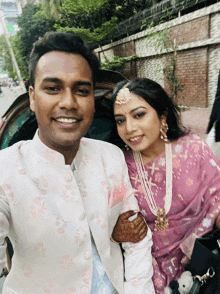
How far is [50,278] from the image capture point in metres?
1.03

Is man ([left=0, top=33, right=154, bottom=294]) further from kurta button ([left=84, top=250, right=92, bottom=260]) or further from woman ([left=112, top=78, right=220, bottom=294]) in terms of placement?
woman ([left=112, top=78, right=220, bottom=294])

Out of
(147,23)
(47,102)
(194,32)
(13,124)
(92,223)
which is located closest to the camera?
(47,102)

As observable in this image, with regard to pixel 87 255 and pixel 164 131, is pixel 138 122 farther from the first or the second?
pixel 87 255

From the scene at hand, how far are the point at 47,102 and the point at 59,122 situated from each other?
111 mm

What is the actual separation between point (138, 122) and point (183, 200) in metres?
0.66

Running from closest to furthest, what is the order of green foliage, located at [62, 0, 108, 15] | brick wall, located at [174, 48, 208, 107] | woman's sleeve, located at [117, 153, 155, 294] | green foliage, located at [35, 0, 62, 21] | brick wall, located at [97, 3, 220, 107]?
woman's sleeve, located at [117, 153, 155, 294]
brick wall, located at [97, 3, 220, 107]
brick wall, located at [174, 48, 208, 107]
green foliage, located at [62, 0, 108, 15]
green foliage, located at [35, 0, 62, 21]

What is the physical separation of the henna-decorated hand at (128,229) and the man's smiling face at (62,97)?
0.59m

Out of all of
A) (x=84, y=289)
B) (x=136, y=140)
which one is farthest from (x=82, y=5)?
(x=84, y=289)

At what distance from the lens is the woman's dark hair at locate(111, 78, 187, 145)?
1528 mm

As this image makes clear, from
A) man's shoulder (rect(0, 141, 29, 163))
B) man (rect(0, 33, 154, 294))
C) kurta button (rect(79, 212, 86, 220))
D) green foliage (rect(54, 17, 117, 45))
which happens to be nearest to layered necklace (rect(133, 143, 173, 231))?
man (rect(0, 33, 154, 294))

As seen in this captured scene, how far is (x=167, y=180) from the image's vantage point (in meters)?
1.54

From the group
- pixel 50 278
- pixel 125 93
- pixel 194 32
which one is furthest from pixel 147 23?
pixel 50 278

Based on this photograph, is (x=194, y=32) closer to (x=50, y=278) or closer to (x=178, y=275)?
(x=178, y=275)

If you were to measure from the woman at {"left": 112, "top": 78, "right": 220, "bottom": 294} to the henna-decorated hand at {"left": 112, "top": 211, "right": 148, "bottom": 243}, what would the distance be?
0.80ft
